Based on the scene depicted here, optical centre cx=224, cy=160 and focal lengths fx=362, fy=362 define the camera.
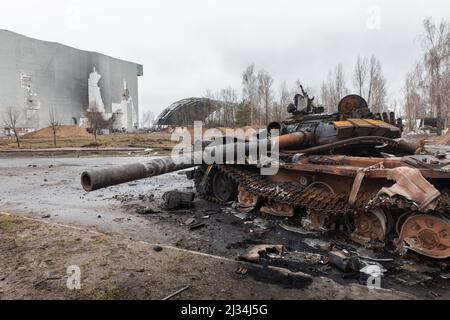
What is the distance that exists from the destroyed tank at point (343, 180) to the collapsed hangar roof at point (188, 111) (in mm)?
45085

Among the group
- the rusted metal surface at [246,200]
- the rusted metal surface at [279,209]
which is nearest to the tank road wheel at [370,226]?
the rusted metal surface at [279,209]

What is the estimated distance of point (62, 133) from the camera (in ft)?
159

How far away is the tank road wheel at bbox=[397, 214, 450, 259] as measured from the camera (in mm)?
4656

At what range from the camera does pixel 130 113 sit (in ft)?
227

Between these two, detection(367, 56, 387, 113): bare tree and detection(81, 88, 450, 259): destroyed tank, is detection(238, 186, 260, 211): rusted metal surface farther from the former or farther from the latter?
detection(367, 56, 387, 113): bare tree

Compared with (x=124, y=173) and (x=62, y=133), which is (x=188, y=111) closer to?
(x=62, y=133)

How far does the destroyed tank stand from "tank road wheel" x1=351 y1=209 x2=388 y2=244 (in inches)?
0.6

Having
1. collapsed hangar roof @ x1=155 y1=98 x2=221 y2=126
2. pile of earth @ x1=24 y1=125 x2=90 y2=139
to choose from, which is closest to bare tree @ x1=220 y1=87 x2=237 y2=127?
collapsed hangar roof @ x1=155 y1=98 x2=221 y2=126

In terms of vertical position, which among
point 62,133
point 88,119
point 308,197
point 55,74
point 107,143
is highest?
point 55,74

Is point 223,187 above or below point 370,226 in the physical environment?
above

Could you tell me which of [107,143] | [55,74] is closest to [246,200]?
[107,143]

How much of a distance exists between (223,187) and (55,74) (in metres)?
55.6

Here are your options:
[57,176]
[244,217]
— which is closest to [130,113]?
[57,176]
